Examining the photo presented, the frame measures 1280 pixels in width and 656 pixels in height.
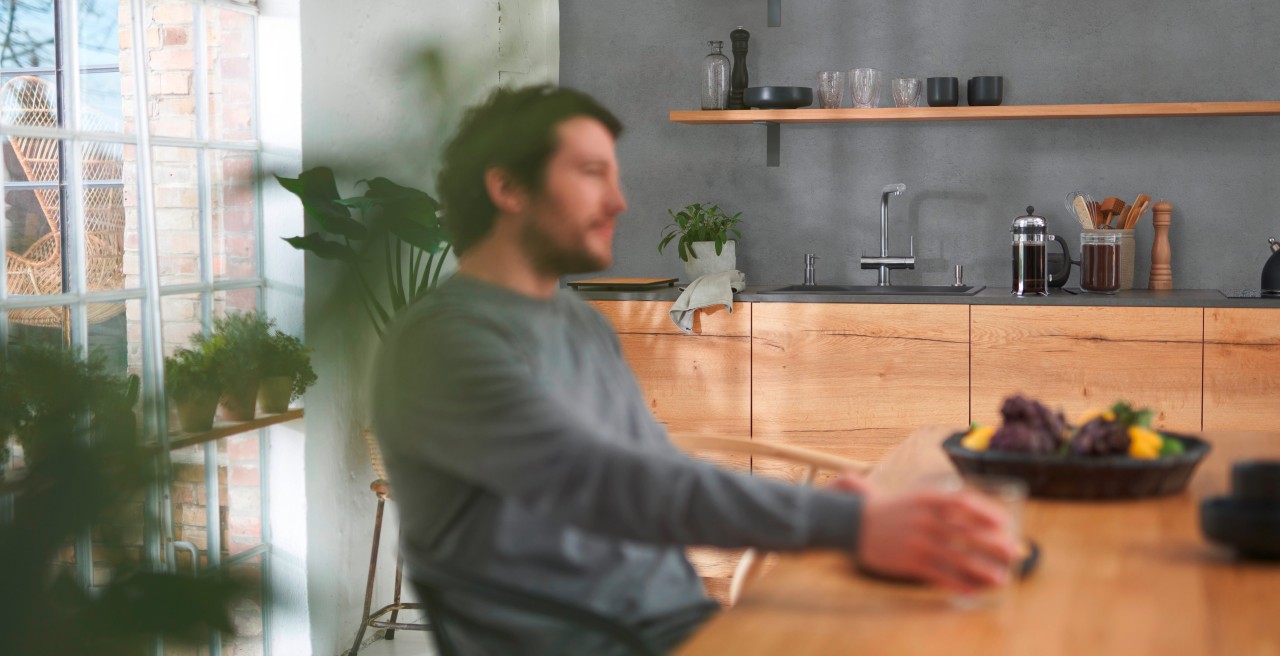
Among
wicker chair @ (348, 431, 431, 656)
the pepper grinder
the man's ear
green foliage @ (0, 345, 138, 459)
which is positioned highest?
the pepper grinder

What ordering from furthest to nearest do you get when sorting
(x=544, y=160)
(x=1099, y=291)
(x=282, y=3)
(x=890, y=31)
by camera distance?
(x=890, y=31) → (x=1099, y=291) → (x=544, y=160) → (x=282, y=3)

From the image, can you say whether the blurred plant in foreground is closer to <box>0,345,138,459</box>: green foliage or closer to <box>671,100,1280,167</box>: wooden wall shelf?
<box>0,345,138,459</box>: green foliage

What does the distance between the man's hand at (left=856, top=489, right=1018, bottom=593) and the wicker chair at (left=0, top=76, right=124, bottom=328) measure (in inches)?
23.3

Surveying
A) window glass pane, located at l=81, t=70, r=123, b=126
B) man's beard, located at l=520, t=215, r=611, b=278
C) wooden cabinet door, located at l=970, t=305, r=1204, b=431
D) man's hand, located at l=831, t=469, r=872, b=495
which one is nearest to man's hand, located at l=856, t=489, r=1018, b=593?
man's hand, located at l=831, t=469, r=872, b=495

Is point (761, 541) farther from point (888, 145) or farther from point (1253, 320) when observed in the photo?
point (888, 145)

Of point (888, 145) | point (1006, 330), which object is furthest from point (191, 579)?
point (888, 145)

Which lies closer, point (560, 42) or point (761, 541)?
point (761, 541)

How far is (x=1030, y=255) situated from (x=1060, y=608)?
3.01m

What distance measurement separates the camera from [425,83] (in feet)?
1.01

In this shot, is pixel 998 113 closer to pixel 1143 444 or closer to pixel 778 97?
pixel 778 97

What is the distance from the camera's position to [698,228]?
409cm

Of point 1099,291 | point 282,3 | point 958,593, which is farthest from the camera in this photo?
point 1099,291

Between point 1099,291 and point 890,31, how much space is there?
1185 millimetres

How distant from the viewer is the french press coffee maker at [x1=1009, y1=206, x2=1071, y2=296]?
3.73m
